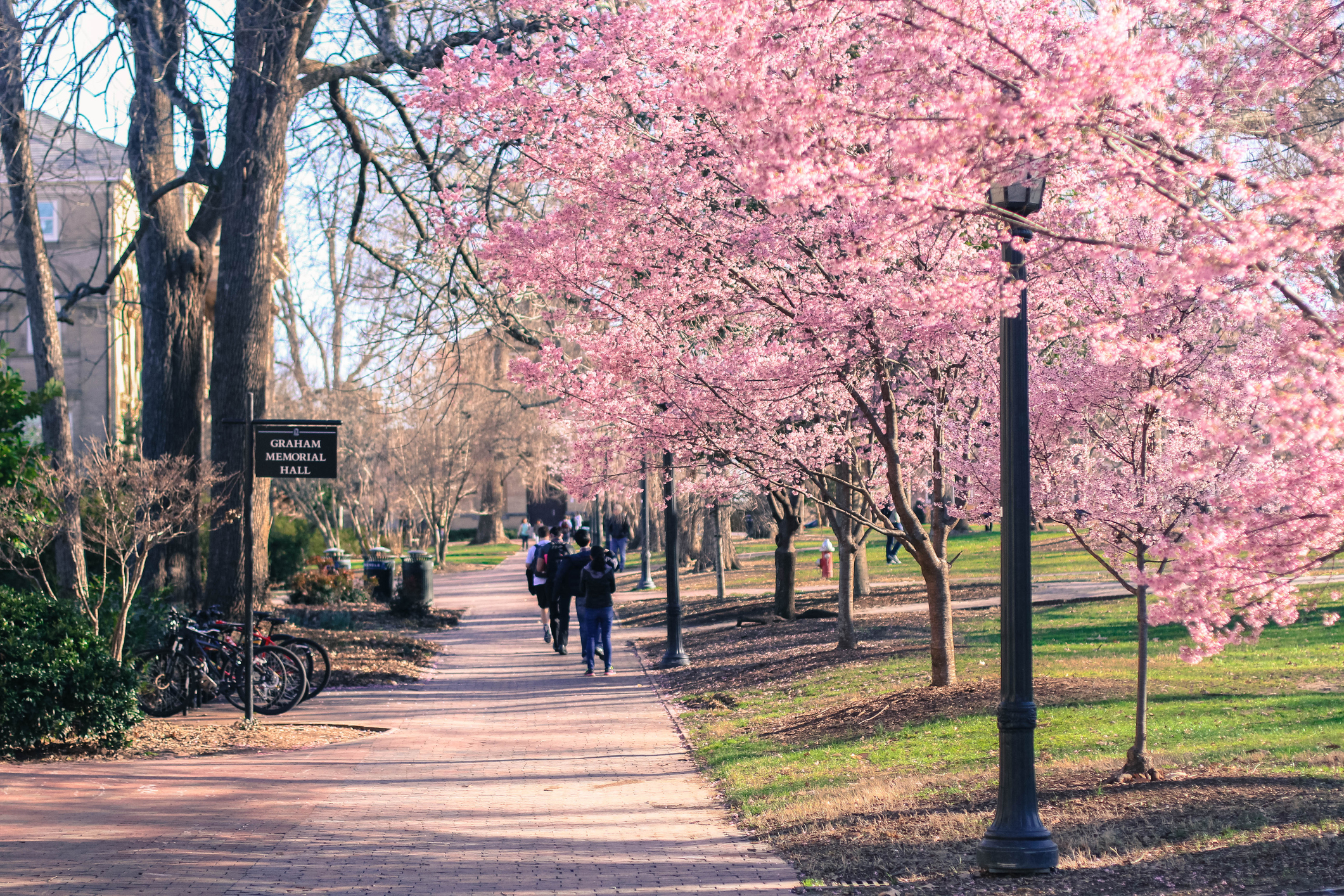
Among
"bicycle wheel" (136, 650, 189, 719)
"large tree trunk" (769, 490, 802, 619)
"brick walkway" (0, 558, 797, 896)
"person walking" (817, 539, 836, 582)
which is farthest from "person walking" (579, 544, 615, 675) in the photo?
"person walking" (817, 539, 836, 582)

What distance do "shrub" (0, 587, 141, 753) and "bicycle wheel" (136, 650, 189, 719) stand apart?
1.59 metres

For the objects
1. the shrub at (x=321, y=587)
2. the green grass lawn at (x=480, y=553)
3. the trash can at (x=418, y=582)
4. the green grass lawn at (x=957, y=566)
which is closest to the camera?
the trash can at (x=418, y=582)

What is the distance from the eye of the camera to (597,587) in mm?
15531

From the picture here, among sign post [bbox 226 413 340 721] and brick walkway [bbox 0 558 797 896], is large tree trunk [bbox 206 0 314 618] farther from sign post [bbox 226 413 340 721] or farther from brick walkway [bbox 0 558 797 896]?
brick walkway [bbox 0 558 797 896]

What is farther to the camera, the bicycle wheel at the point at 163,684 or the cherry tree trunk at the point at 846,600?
the cherry tree trunk at the point at 846,600

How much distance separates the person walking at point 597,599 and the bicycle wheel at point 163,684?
16.7 feet

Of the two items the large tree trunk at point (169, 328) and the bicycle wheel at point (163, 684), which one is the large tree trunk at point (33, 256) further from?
the large tree trunk at point (169, 328)

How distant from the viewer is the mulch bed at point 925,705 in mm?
10680

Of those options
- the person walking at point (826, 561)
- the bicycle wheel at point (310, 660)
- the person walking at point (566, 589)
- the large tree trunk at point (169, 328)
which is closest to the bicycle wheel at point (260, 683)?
the bicycle wheel at point (310, 660)

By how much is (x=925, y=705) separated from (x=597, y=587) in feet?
18.2

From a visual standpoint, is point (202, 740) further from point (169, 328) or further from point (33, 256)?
point (169, 328)

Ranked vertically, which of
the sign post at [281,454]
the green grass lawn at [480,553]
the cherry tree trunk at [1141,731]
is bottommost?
the green grass lawn at [480,553]

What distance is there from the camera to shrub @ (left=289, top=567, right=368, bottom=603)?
85.5 ft

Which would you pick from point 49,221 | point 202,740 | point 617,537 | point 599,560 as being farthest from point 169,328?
point 49,221
